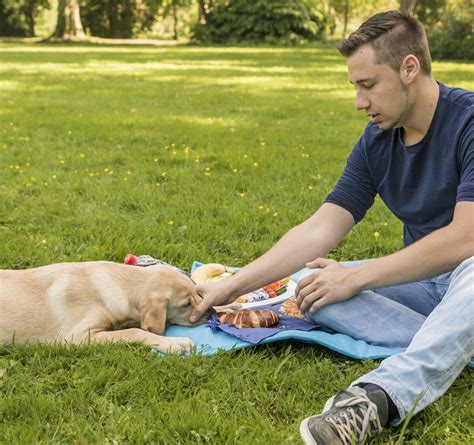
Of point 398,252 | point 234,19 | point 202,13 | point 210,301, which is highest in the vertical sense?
point 398,252

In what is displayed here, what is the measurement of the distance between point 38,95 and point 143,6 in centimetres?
3816

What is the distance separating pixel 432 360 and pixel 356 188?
5.10 feet

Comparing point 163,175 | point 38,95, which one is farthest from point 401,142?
point 38,95

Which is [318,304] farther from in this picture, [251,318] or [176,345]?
[176,345]

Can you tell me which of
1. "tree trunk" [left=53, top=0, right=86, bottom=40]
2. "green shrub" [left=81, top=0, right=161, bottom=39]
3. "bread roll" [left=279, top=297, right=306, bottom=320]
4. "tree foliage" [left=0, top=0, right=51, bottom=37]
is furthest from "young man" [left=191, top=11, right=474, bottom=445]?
"tree foliage" [left=0, top=0, right=51, bottom=37]

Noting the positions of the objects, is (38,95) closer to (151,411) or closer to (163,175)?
(163,175)

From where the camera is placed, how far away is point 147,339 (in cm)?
391

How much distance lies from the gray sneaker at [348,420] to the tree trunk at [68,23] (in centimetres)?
4159

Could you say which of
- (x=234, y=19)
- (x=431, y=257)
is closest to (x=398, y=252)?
(x=431, y=257)

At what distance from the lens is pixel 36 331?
4004 millimetres

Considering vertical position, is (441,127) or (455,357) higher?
(441,127)

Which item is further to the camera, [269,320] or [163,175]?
[163,175]

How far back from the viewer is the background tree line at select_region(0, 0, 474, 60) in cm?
2916

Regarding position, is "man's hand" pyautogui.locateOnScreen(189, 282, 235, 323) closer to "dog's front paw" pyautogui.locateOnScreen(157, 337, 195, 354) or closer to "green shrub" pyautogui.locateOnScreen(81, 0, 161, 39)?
"dog's front paw" pyautogui.locateOnScreen(157, 337, 195, 354)
